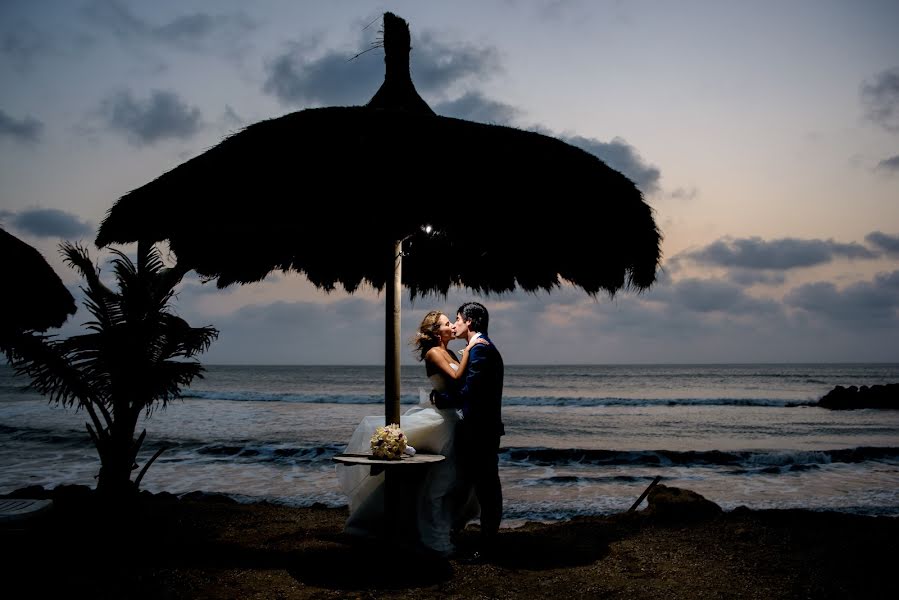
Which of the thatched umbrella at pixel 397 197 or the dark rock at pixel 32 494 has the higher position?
the thatched umbrella at pixel 397 197

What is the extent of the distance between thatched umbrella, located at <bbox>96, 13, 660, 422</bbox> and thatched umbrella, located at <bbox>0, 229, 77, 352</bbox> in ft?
5.39

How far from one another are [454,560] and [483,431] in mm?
1082

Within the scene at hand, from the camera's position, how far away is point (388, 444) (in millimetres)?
4172

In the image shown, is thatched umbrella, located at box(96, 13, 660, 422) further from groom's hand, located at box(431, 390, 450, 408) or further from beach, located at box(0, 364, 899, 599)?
beach, located at box(0, 364, 899, 599)

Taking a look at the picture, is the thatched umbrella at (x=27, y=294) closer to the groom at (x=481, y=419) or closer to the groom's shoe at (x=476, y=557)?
the groom at (x=481, y=419)

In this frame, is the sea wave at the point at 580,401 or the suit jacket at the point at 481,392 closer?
the suit jacket at the point at 481,392

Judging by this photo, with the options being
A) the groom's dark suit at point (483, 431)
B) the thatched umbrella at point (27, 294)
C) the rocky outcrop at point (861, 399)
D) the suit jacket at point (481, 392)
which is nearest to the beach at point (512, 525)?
the groom's dark suit at point (483, 431)

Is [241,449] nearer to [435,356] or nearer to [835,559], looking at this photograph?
[435,356]

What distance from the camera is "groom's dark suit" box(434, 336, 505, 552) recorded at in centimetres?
463

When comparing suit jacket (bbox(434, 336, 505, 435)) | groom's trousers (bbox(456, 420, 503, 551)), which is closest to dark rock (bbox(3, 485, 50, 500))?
groom's trousers (bbox(456, 420, 503, 551))

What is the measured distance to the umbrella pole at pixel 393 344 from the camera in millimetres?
4543

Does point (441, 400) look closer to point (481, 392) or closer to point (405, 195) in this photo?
point (481, 392)

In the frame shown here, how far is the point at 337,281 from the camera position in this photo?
6.39 metres

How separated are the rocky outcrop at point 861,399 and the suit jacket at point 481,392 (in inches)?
1396
